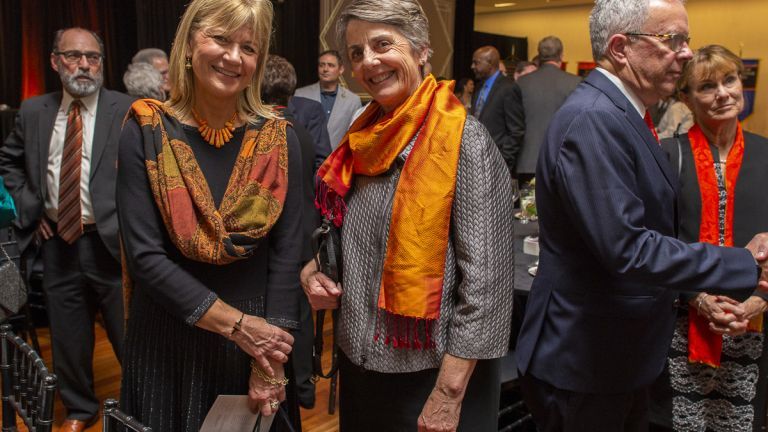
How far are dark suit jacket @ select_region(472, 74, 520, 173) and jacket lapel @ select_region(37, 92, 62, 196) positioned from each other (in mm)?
3993

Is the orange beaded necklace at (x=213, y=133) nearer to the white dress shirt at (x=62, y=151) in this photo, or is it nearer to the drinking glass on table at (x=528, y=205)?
the white dress shirt at (x=62, y=151)

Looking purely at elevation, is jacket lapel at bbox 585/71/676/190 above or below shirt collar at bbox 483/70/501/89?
above

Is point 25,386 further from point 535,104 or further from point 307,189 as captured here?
point 535,104

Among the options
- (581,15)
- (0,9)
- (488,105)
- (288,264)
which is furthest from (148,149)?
(581,15)

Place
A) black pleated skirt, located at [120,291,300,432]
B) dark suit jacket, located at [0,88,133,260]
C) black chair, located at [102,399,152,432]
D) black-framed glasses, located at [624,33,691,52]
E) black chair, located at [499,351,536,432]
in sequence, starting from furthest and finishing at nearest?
dark suit jacket, located at [0,88,133,260] → black chair, located at [499,351,536,432] → black pleated skirt, located at [120,291,300,432] → black-framed glasses, located at [624,33,691,52] → black chair, located at [102,399,152,432]

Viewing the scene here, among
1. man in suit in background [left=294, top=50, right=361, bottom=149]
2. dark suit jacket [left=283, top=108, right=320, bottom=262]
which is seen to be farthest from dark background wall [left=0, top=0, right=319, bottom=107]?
dark suit jacket [left=283, top=108, right=320, bottom=262]

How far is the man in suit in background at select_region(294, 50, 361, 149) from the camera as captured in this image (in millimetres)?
5281

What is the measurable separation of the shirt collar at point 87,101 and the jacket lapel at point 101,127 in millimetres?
23

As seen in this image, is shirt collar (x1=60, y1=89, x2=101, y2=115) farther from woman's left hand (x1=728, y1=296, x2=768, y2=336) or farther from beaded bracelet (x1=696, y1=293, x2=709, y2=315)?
woman's left hand (x1=728, y1=296, x2=768, y2=336)

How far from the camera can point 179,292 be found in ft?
5.00

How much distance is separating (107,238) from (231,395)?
1499 mm

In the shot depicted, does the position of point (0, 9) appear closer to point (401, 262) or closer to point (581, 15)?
point (401, 262)

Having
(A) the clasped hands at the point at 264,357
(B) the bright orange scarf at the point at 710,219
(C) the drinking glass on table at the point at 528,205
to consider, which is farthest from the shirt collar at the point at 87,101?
(B) the bright orange scarf at the point at 710,219

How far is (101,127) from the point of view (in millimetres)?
2873
